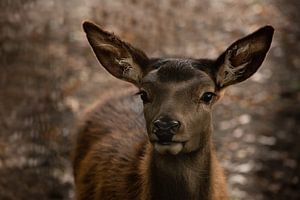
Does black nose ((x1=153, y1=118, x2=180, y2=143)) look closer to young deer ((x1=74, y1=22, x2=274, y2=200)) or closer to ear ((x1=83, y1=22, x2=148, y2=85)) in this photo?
young deer ((x1=74, y1=22, x2=274, y2=200))

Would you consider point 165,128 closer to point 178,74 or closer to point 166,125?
point 166,125

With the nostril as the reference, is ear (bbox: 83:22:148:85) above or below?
above

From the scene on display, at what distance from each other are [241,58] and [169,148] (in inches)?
44.8

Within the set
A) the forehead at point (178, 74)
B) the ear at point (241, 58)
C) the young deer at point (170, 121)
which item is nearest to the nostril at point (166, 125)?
the young deer at point (170, 121)

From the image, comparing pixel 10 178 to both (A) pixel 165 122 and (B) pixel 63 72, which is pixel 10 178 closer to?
(B) pixel 63 72

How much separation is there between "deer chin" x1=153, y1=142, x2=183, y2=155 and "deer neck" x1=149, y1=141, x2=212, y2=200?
380mm

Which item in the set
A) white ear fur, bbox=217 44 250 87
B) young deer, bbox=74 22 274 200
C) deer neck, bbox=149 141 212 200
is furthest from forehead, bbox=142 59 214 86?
deer neck, bbox=149 141 212 200

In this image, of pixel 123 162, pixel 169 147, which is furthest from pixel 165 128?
pixel 123 162

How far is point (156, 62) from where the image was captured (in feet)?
23.6

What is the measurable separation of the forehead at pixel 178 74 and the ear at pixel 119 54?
0.86 feet

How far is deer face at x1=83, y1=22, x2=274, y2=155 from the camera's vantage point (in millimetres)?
6637

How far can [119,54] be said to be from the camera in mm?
7344

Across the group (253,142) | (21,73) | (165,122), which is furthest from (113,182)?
(21,73)

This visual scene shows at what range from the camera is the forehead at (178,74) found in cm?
688
